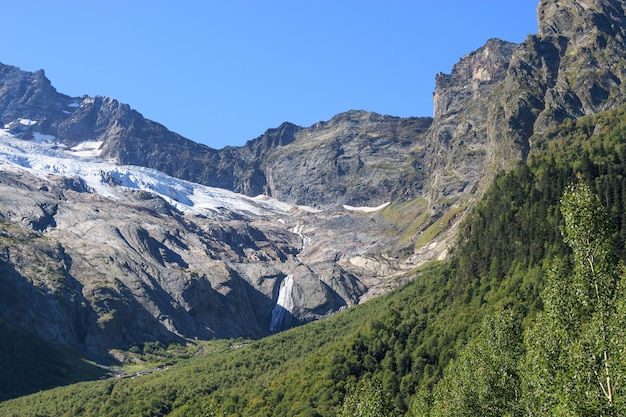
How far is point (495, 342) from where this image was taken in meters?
68.7

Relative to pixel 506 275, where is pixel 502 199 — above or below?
above

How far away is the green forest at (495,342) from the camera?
147 ft

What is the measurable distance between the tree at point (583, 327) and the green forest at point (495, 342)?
9 centimetres

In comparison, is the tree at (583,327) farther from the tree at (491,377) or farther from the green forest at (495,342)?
the tree at (491,377)

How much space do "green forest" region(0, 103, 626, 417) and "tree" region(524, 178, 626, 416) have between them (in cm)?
9

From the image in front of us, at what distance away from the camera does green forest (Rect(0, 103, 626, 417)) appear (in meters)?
44.9

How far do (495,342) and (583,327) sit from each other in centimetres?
2106

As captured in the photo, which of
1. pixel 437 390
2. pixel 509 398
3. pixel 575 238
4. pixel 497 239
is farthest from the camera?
pixel 497 239

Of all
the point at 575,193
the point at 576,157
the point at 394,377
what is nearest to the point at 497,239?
the point at 576,157

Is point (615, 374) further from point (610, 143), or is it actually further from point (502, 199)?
point (610, 143)

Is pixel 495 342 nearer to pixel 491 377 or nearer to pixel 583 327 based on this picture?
pixel 491 377

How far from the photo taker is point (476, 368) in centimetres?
6919

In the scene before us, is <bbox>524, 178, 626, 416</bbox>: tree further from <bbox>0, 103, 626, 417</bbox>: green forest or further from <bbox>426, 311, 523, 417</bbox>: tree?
<bbox>426, 311, 523, 417</bbox>: tree

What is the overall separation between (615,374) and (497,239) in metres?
126
